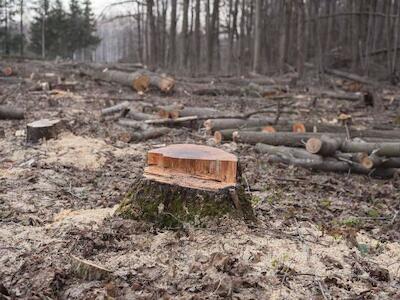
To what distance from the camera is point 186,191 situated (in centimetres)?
394

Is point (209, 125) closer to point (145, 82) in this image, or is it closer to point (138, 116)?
point (138, 116)

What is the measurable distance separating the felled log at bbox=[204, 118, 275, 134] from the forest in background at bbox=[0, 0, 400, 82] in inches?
493

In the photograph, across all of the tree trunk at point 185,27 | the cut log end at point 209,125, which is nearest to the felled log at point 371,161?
the cut log end at point 209,125

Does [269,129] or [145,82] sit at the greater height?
[145,82]

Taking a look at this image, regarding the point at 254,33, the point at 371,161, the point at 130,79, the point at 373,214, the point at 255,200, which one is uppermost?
the point at 254,33

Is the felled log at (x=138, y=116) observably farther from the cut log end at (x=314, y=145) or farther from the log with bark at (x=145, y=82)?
the log with bark at (x=145, y=82)

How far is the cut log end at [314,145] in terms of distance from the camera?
23.6ft

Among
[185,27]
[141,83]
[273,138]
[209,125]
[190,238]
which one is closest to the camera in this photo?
[190,238]

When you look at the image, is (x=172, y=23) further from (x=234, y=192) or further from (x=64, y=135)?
(x=234, y=192)

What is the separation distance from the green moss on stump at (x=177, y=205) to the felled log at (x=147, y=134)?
14.1ft

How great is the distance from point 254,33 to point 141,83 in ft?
39.2

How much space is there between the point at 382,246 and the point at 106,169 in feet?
12.4

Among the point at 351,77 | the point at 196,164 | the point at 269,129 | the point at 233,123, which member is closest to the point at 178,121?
the point at 233,123

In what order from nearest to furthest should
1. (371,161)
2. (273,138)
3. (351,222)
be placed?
(351,222) < (371,161) < (273,138)
